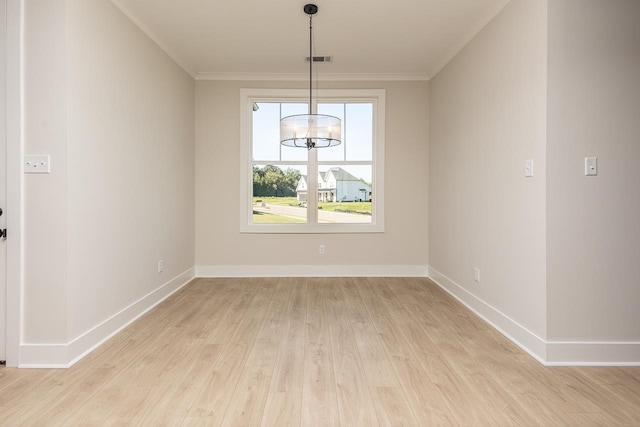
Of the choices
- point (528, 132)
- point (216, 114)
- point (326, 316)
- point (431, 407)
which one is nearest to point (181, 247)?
point (216, 114)

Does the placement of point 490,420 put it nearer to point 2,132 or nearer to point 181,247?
point 2,132

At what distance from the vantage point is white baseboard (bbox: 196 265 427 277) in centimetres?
498

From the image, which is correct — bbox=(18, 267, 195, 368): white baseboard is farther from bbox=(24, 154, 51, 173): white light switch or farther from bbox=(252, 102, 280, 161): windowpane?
bbox=(252, 102, 280, 161): windowpane

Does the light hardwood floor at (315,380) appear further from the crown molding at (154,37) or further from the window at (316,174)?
the crown molding at (154,37)

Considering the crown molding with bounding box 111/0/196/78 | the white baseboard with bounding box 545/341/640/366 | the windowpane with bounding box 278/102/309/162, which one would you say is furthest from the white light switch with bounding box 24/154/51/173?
the white baseboard with bounding box 545/341/640/366

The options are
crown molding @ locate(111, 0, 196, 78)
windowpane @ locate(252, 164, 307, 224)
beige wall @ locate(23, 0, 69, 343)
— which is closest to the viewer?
beige wall @ locate(23, 0, 69, 343)

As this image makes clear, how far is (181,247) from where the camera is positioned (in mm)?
4449

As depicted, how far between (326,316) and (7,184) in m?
2.51

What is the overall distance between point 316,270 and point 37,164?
3.37 m

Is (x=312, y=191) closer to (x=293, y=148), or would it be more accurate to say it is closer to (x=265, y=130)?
(x=293, y=148)

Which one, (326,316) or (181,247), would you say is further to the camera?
(181,247)

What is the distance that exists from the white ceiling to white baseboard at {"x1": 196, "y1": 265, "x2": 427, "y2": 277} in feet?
8.32

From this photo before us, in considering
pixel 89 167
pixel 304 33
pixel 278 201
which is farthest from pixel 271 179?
pixel 89 167

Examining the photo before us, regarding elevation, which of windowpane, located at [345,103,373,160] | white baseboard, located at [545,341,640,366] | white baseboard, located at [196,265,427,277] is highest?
windowpane, located at [345,103,373,160]
